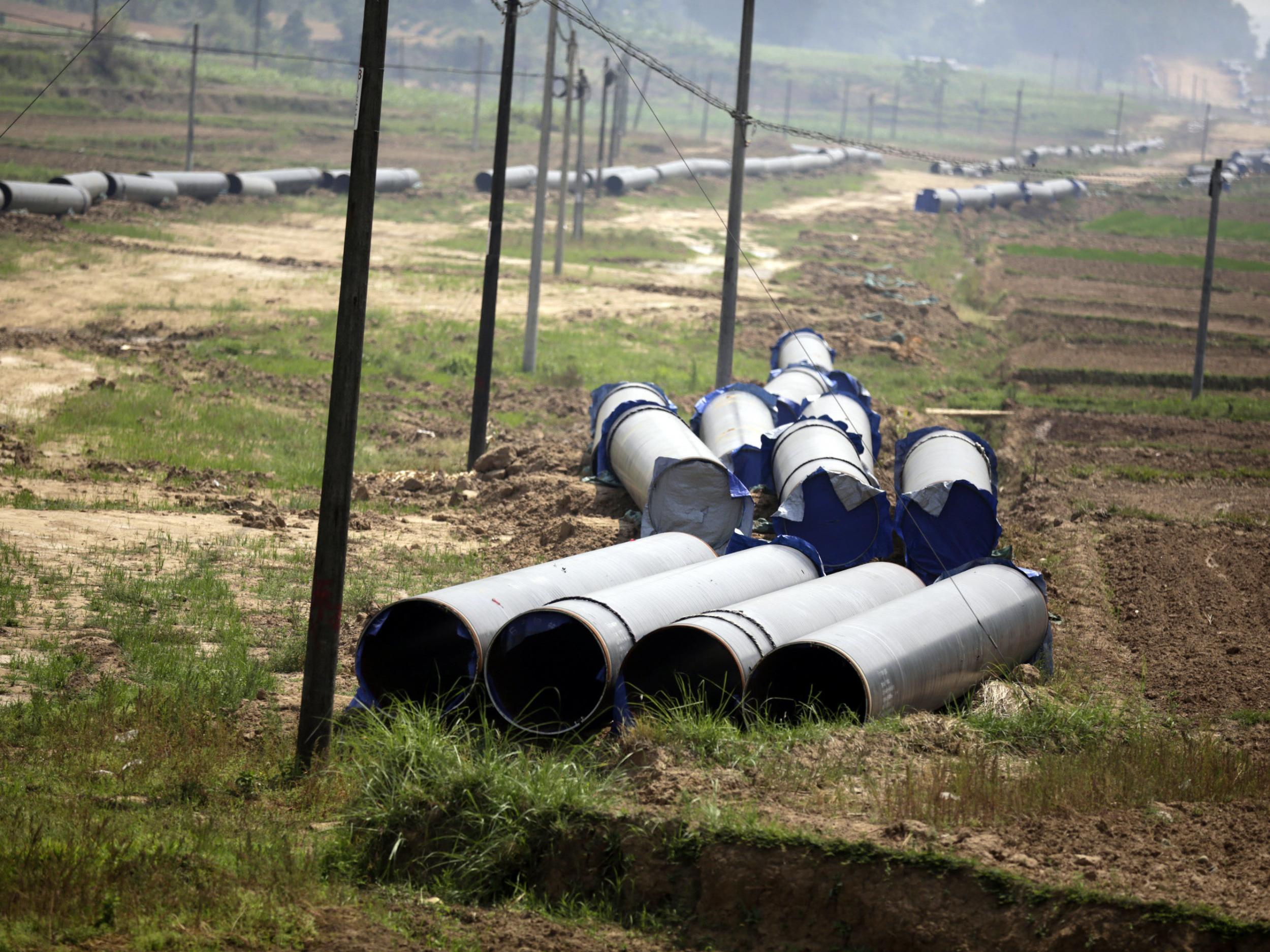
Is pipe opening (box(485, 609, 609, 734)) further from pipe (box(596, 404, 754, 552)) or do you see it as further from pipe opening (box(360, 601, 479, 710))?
pipe (box(596, 404, 754, 552))

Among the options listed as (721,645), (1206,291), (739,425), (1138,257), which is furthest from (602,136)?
(721,645)

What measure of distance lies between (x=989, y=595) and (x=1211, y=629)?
308 centimetres

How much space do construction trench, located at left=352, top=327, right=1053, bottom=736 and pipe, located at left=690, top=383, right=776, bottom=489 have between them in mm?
1515

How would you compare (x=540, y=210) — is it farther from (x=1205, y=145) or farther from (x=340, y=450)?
(x=1205, y=145)

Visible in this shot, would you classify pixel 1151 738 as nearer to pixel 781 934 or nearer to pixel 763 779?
pixel 763 779

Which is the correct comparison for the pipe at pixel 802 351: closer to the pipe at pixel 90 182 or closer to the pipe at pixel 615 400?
the pipe at pixel 615 400

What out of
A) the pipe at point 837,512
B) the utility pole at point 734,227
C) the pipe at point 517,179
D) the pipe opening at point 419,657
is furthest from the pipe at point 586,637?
the pipe at point 517,179

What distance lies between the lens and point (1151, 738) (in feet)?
26.5

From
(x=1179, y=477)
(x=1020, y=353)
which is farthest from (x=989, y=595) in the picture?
(x=1020, y=353)

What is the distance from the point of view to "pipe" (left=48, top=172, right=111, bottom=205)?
35750 millimetres

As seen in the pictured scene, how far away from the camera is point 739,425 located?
1479 cm

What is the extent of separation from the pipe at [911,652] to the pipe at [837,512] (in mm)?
2211

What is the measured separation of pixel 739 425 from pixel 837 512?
8.85 ft

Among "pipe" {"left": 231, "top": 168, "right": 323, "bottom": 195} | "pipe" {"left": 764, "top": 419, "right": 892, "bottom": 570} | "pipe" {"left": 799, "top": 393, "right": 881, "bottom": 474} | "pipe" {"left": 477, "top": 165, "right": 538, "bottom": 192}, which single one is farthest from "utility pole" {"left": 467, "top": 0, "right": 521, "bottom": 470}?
"pipe" {"left": 477, "top": 165, "right": 538, "bottom": 192}
